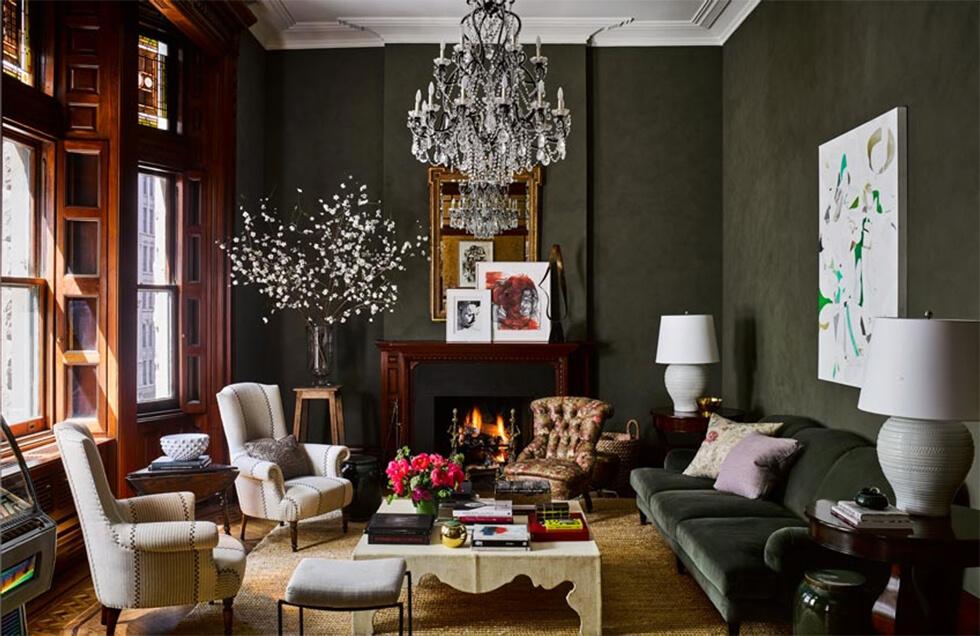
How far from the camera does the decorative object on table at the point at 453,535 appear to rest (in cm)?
392

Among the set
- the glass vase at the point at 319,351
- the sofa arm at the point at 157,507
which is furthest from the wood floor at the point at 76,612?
the glass vase at the point at 319,351

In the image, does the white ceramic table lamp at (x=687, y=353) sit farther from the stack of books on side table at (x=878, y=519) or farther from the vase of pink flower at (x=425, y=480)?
the stack of books on side table at (x=878, y=519)

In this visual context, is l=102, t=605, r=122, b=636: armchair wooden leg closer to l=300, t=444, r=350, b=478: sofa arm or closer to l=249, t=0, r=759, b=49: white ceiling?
l=300, t=444, r=350, b=478: sofa arm

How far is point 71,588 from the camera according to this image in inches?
172

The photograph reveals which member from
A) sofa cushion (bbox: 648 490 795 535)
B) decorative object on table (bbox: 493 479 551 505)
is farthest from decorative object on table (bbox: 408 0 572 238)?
sofa cushion (bbox: 648 490 795 535)

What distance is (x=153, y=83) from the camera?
19.5ft

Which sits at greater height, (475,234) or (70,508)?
(475,234)

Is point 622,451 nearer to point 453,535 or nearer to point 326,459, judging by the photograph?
point 326,459

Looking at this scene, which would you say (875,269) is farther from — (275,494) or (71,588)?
(71,588)

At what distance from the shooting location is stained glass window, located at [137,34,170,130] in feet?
19.2

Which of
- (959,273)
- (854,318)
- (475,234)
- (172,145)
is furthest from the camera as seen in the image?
(475,234)

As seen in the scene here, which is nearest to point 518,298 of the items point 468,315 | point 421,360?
point 468,315

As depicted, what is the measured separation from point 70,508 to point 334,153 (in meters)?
3.71

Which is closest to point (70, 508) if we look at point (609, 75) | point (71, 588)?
point (71, 588)
